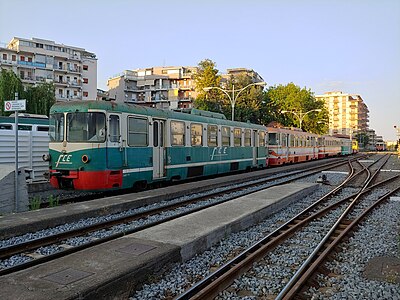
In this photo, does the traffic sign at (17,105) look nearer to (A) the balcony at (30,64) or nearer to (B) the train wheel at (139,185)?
(B) the train wheel at (139,185)

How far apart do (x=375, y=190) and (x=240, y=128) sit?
26.1ft

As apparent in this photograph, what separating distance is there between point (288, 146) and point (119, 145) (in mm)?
21014

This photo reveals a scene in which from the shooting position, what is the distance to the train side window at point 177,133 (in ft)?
47.3

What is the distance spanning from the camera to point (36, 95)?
4300 cm

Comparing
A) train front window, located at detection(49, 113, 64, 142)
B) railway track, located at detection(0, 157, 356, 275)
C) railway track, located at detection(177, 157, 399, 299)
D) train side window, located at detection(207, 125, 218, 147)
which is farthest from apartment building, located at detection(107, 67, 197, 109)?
railway track, located at detection(177, 157, 399, 299)

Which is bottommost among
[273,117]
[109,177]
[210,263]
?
[210,263]

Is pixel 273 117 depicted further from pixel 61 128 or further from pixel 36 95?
pixel 61 128

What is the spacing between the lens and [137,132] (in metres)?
12.4

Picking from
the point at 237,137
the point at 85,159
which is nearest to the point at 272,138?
the point at 237,137

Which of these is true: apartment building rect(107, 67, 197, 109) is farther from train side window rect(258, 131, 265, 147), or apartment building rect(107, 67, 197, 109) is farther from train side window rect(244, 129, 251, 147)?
train side window rect(244, 129, 251, 147)

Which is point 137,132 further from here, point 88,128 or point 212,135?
point 212,135

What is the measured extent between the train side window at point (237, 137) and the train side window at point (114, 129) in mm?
9430

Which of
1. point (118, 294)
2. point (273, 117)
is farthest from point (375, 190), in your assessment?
point (273, 117)

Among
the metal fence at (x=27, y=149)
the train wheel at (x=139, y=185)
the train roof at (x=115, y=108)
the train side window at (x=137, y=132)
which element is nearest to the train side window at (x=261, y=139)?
the train roof at (x=115, y=108)
